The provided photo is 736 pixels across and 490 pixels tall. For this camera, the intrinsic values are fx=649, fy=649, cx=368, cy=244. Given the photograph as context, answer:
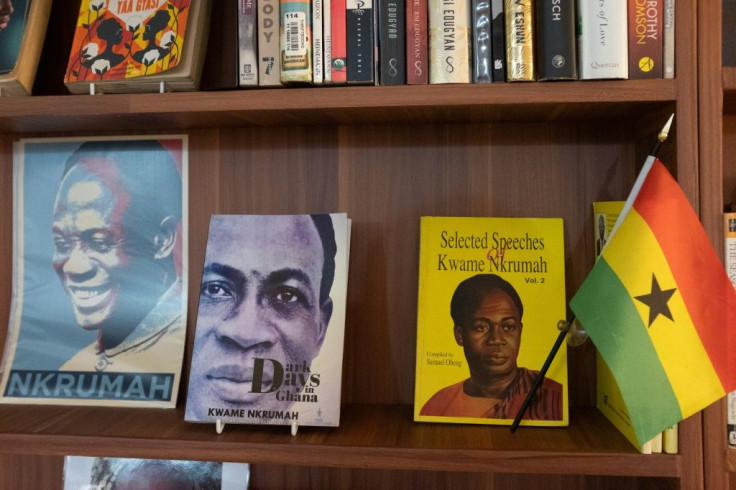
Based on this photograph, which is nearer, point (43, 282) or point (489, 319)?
point (489, 319)

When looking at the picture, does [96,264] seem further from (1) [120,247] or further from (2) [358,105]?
(2) [358,105]

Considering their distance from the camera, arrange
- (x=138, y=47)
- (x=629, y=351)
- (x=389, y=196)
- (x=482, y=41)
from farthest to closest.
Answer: (x=389, y=196) → (x=138, y=47) → (x=482, y=41) → (x=629, y=351)

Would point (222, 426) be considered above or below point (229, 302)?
below

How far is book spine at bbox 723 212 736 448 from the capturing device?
A: 863mm

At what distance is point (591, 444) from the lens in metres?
0.90

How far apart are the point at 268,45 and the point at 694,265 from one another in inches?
26.0

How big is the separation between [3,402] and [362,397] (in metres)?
0.62

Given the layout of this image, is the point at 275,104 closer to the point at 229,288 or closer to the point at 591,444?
the point at 229,288

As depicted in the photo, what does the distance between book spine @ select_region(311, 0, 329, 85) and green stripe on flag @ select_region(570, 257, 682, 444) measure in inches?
18.5

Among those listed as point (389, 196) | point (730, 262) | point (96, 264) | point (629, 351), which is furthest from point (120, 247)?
point (730, 262)

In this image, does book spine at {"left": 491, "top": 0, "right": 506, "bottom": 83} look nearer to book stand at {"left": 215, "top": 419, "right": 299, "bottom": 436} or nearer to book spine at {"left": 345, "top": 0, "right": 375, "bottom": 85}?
book spine at {"left": 345, "top": 0, "right": 375, "bottom": 85}

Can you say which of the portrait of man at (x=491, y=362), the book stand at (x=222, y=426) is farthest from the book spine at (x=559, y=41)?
the book stand at (x=222, y=426)

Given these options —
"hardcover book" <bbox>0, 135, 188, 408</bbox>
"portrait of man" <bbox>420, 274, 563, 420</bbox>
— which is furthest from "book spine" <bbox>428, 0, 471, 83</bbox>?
"hardcover book" <bbox>0, 135, 188, 408</bbox>

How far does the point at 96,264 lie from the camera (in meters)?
1.16
